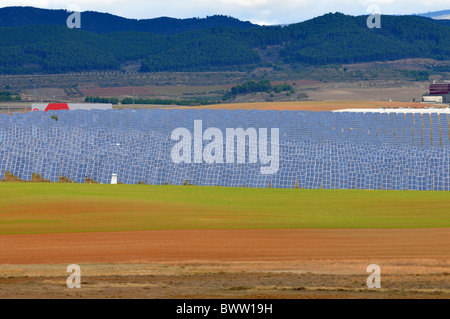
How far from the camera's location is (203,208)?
31.7 metres

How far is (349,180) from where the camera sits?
3891 cm

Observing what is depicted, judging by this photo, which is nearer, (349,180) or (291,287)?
(291,287)

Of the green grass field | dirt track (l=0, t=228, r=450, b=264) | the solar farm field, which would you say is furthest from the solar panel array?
dirt track (l=0, t=228, r=450, b=264)

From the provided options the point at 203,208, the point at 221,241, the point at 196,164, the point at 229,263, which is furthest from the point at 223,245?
the point at 196,164

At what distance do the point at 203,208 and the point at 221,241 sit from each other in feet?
20.9

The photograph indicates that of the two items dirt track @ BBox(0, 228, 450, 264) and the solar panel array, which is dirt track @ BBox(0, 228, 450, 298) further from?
the solar panel array

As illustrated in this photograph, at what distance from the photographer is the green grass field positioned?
92.8ft

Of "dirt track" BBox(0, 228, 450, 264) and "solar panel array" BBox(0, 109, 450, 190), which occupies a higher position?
"solar panel array" BBox(0, 109, 450, 190)

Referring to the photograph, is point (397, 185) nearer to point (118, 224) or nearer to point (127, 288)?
point (118, 224)

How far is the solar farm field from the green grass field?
0.05 meters

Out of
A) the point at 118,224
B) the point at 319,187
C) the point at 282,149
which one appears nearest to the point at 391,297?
the point at 118,224

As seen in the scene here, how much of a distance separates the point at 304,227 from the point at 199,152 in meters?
15.5
